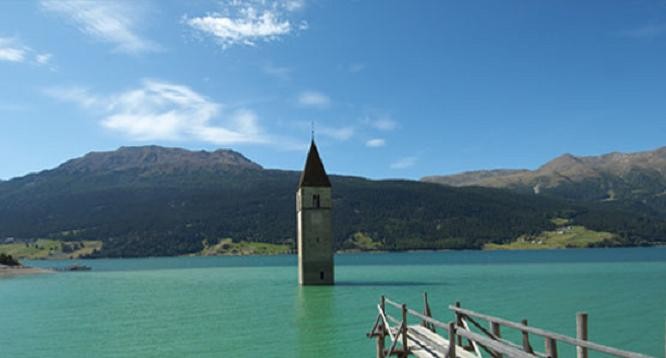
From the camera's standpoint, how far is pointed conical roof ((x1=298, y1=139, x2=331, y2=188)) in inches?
2891

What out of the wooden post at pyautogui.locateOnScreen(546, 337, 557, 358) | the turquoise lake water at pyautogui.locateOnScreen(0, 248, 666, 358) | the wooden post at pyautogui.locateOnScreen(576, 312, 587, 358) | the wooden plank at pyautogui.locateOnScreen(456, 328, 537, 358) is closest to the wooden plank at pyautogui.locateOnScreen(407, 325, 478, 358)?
the wooden plank at pyautogui.locateOnScreen(456, 328, 537, 358)

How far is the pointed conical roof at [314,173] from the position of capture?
73438 millimetres

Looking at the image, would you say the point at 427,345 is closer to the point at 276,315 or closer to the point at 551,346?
the point at 551,346

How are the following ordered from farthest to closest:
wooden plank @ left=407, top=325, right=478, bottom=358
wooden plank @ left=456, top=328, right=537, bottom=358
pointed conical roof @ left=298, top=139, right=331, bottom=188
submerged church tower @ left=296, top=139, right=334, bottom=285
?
pointed conical roof @ left=298, top=139, right=331, bottom=188 < submerged church tower @ left=296, top=139, right=334, bottom=285 < wooden plank @ left=407, top=325, right=478, bottom=358 < wooden plank @ left=456, top=328, right=537, bottom=358

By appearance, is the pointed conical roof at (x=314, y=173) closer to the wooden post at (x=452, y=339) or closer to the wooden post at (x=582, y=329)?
the wooden post at (x=452, y=339)

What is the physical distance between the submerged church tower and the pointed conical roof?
0.12m

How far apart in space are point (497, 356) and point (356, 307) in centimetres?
3105

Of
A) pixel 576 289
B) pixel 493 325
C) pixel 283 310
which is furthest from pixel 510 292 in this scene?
pixel 493 325

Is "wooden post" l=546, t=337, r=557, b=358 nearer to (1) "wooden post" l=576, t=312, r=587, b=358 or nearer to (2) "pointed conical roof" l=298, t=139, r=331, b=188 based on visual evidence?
(1) "wooden post" l=576, t=312, r=587, b=358

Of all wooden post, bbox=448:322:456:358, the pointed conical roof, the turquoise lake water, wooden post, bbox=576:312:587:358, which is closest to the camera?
wooden post, bbox=576:312:587:358

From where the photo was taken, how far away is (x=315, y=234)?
71562 mm

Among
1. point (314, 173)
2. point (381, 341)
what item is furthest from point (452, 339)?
point (314, 173)

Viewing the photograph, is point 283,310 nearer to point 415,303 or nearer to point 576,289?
point 415,303

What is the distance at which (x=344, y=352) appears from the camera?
102 feet
